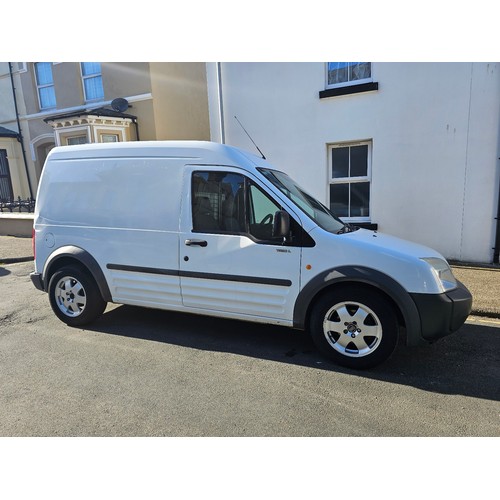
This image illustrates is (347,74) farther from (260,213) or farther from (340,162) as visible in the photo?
(260,213)

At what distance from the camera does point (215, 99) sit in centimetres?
882

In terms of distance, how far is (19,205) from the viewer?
12859 millimetres

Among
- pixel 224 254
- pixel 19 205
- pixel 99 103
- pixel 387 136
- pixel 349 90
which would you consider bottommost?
pixel 224 254

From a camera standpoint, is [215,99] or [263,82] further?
[215,99]

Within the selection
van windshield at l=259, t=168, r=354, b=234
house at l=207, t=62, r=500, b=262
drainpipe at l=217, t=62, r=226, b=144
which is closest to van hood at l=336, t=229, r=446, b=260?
van windshield at l=259, t=168, r=354, b=234

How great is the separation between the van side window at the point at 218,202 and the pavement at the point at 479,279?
11.4 ft

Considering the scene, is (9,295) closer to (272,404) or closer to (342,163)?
(272,404)

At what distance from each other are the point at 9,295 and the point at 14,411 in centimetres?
395

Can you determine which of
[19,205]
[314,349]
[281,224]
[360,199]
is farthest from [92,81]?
[314,349]

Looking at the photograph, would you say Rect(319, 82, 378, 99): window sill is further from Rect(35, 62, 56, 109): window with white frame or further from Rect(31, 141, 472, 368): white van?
Rect(35, 62, 56, 109): window with white frame

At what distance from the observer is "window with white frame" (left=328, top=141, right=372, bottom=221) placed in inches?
308

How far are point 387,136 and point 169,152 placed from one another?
5340 mm

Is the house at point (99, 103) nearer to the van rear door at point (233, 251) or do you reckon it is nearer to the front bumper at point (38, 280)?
the front bumper at point (38, 280)

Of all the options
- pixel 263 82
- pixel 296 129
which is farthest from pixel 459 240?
pixel 263 82
